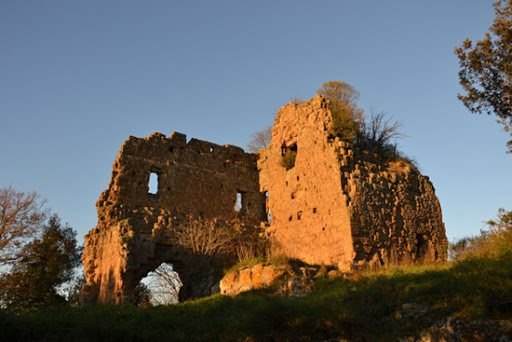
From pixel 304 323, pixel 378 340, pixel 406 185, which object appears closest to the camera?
pixel 378 340

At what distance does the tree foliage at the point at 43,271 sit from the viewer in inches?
742

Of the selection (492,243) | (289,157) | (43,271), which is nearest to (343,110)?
(289,157)

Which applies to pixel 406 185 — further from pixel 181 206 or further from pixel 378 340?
pixel 378 340

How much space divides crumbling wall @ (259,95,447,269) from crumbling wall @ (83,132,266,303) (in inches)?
78.9

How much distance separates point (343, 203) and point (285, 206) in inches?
117

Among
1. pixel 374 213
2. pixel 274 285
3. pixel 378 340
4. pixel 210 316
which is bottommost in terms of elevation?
pixel 378 340

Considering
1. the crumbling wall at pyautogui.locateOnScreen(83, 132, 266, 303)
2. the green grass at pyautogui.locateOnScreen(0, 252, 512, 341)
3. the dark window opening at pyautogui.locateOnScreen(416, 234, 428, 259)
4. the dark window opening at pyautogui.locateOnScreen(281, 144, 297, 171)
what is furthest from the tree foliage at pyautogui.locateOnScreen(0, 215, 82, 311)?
the dark window opening at pyautogui.locateOnScreen(416, 234, 428, 259)

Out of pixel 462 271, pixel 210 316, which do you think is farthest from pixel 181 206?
pixel 462 271

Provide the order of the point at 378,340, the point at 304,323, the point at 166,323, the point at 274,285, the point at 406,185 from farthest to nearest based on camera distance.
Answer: the point at 406,185
the point at 274,285
the point at 166,323
the point at 304,323
the point at 378,340

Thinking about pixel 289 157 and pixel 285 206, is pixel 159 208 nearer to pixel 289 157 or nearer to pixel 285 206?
pixel 285 206

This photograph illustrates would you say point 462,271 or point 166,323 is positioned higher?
point 462,271

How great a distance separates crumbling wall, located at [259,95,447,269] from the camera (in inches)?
567

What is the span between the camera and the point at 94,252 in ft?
50.9

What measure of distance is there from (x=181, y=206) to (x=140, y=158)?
2.29 m
